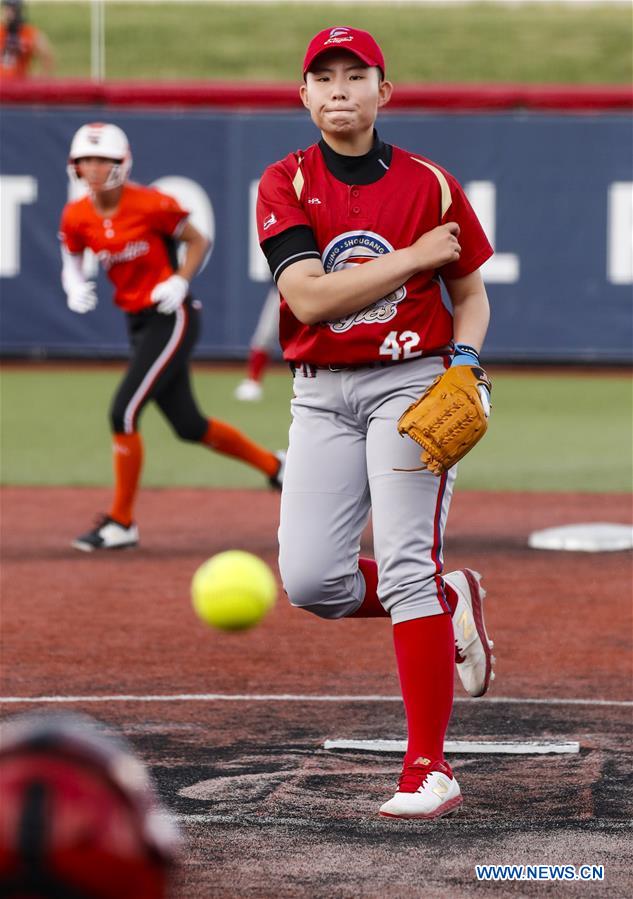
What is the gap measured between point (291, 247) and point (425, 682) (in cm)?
123

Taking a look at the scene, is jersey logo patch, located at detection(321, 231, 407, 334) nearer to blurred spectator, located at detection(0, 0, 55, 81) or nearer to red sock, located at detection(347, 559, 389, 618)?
red sock, located at detection(347, 559, 389, 618)

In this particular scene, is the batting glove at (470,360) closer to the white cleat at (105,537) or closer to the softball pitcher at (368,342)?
the softball pitcher at (368,342)

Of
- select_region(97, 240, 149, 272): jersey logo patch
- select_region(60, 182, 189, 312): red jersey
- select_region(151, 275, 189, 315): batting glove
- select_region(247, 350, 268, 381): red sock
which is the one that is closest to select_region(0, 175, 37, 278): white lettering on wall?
select_region(247, 350, 268, 381): red sock

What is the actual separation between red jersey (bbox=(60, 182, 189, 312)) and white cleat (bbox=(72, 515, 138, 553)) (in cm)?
Result: 119

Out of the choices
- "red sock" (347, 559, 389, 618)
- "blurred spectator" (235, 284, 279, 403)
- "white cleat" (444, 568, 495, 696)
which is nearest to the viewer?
"red sock" (347, 559, 389, 618)

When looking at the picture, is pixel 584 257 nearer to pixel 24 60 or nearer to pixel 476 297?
pixel 24 60

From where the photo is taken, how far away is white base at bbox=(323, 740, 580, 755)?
479 centimetres

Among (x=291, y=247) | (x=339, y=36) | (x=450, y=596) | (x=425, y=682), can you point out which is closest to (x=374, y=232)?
(x=291, y=247)

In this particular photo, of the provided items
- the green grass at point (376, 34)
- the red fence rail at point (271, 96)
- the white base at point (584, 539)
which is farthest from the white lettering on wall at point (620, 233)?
the green grass at point (376, 34)

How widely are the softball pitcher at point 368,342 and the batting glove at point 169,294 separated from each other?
4.11 m

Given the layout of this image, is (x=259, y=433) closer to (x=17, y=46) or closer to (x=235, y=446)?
(x=235, y=446)

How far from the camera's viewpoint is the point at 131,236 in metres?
8.66

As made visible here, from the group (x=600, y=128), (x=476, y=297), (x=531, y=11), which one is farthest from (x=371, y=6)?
(x=476, y=297)

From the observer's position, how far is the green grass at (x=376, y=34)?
27984mm
